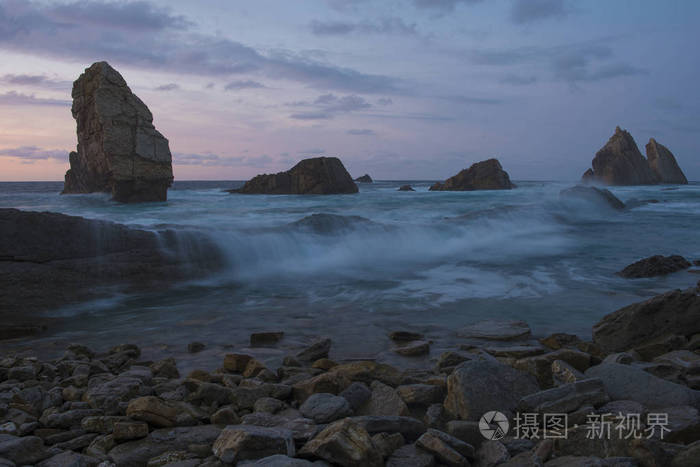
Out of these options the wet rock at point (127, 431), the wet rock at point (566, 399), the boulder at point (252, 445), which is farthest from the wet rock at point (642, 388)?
the wet rock at point (127, 431)

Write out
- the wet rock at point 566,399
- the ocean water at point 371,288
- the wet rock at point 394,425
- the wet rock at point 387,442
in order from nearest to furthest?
the wet rock at point 387,442
the wet rock at point 394,425
the wet rock at point 566,399
the ocean water at point 371,288

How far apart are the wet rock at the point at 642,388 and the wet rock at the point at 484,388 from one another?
0.45 metres

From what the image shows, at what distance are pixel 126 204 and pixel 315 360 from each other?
23.6m

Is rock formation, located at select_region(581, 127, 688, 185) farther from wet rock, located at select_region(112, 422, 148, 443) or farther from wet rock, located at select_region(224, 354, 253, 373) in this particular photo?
wet rock, located at select_region(112, 422, 148, 443)

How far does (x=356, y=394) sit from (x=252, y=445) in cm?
93

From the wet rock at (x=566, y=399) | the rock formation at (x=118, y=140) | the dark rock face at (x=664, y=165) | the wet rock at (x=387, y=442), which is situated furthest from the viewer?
the dark rock face at (x=664, y=165)

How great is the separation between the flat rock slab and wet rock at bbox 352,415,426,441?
260cm

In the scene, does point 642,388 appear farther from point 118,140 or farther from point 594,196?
point 118,140

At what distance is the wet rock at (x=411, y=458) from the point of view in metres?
2.11

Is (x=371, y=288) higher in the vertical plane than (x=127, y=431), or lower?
lower

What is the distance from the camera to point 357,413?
284 cm

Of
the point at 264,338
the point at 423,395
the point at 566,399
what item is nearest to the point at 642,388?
the point at 566,399

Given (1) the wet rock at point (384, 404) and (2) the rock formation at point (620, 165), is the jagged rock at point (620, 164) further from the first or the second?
(1) the wet rock at point (384, 404)

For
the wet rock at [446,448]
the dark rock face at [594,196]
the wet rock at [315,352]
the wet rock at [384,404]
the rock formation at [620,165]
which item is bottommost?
the wet rock at [315,352]
